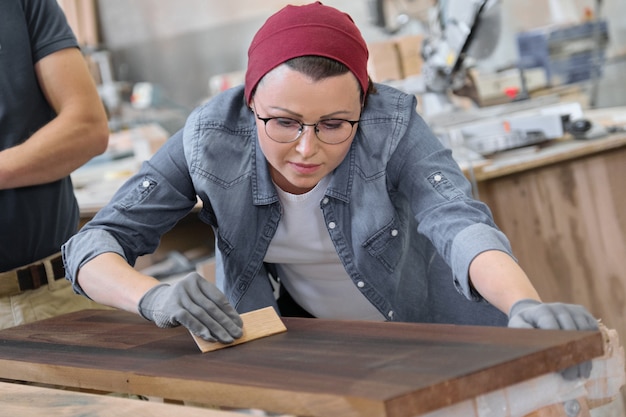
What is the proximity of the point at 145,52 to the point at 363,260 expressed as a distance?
274 inches

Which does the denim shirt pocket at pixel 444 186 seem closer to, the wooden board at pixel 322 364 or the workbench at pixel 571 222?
the wooden board at pixel 322 364

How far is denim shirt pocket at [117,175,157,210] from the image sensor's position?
2.02 meters

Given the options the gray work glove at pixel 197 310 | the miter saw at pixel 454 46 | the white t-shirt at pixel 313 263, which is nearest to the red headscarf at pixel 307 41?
the white t-shirt at pixel 313 263

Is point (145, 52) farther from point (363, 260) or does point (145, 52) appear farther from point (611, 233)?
point (363, 260)

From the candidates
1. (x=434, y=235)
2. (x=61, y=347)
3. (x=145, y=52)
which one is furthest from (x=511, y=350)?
(x=145, y=52)

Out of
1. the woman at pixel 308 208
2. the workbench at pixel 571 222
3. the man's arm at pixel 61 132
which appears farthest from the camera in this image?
the workbench at pixel 571 222

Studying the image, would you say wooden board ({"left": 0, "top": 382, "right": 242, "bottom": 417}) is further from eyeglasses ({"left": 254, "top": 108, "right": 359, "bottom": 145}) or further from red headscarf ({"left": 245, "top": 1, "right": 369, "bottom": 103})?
red headscarf ({"left": 245, "top": 1, "right": 369, "bottom": 103})

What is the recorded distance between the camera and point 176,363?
157cm

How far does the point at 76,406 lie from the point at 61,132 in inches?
35.8

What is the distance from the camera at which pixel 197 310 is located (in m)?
1.65

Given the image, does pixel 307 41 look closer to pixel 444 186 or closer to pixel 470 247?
pixel 444 186

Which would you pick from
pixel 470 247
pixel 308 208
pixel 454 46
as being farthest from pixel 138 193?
pixel 454 46

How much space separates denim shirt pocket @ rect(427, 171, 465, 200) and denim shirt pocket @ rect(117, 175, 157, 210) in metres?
0.63

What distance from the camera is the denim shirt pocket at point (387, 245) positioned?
6.58 feet
